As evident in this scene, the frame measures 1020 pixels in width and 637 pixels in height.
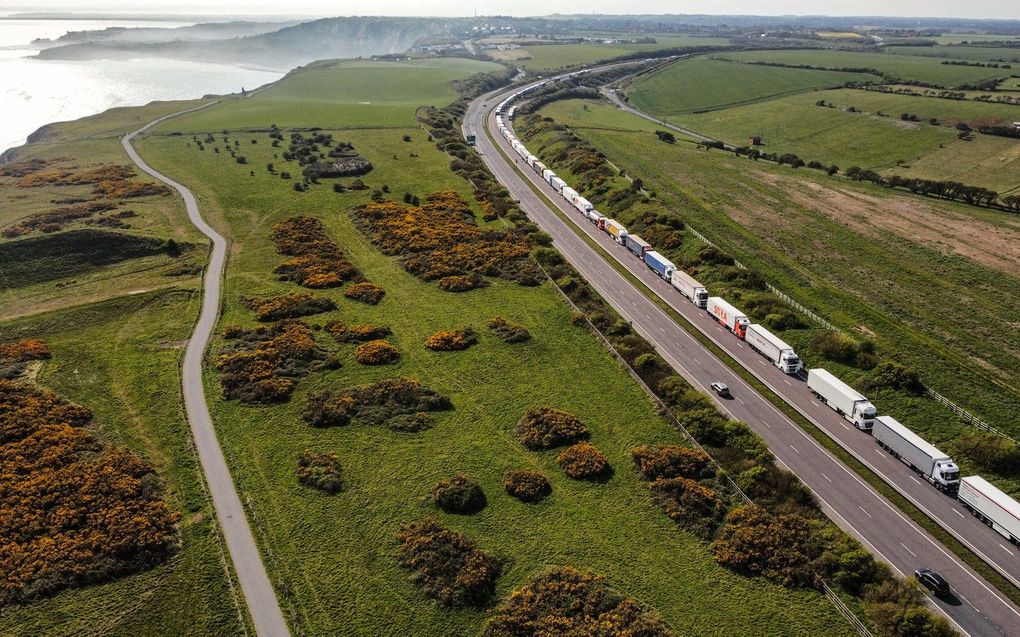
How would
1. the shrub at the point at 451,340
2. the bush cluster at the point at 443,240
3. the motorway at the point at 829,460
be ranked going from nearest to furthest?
1. the motorway at the point at 829,460
2. the shrub at the point at 451,340
3. the bush cluster at the point at 443,240

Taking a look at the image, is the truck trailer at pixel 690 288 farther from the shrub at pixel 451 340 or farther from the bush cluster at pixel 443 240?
the shrub at pixel 451 340

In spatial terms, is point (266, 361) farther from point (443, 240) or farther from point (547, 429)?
point (443, 240)

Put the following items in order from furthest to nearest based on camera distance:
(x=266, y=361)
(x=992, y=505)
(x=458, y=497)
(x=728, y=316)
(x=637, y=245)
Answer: (x=637, y=245) → (x=728, y=316) → (x=266, y=361) → (x=458, y=497) → (x=992, y=505)

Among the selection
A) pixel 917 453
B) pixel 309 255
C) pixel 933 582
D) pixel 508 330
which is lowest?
pixel 933 582

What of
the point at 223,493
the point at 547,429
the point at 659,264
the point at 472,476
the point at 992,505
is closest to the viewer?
the point at 992,505

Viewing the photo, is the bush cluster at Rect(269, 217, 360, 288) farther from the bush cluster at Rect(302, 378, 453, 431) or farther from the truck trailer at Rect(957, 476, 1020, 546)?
the truck trailer at Rect(957, 476, 1020, 546)

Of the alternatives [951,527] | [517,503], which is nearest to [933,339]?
[951,527]

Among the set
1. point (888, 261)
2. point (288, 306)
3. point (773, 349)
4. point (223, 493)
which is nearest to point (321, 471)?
point (223, 493)

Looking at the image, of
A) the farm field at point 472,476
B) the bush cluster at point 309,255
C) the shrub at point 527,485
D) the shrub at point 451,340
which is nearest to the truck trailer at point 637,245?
the farm field at point 472,476
